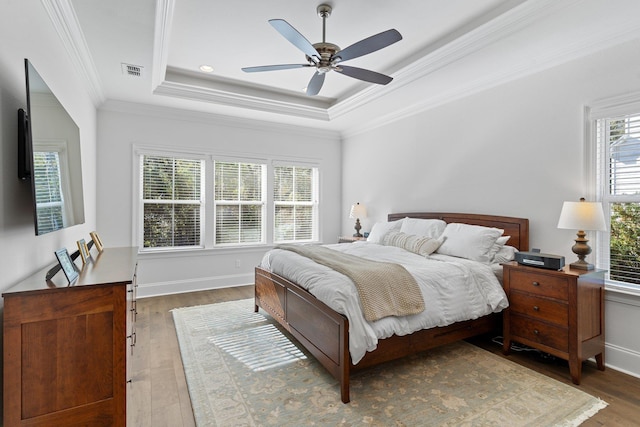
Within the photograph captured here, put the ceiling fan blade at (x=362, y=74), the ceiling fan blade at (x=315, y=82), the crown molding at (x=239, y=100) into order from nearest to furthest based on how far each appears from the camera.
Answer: the ceiling fan blade at (x=362, y=74) < the ceiling fan blade at (x=315, y=82) < the crown molding at (x=239, y=100)

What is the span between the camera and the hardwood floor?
2012 millimetres

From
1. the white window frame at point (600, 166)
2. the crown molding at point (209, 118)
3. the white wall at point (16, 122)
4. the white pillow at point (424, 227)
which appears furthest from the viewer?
the crown molding at point (209, 118)

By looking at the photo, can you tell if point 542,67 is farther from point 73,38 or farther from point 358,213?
point 73,38

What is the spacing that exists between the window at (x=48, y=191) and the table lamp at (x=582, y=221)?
3542 mm

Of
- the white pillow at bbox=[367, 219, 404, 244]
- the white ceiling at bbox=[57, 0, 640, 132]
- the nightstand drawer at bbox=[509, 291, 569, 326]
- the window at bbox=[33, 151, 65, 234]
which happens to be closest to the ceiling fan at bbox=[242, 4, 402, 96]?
the white ceiling at bbox=[57, 0, 640, 132]

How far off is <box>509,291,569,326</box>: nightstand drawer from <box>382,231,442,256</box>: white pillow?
0.91 m

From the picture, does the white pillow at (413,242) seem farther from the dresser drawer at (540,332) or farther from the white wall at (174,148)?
the white wall at (174,148)

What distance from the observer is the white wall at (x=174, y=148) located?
14.7 ft

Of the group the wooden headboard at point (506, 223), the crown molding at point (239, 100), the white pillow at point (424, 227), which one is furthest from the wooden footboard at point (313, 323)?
the crown molding at point (239, 100)

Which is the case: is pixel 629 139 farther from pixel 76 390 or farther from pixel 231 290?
pixel 231 290

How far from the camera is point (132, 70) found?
346cm

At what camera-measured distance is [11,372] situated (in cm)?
138

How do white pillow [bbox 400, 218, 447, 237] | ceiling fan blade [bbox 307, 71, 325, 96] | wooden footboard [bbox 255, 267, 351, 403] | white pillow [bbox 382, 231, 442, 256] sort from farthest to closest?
1. white pillow [bbox 400, 218, 447, 237]
2. white pillow [bbox 382, 231, 442, 256]
3. ceiling fan blade [bbox 307, 71, 325, 96]
4. wooden footboard [bbox 255, 267, 351, 403]

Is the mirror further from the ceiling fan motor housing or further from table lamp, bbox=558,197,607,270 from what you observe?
table lamp, bbox=558,197,607,270
